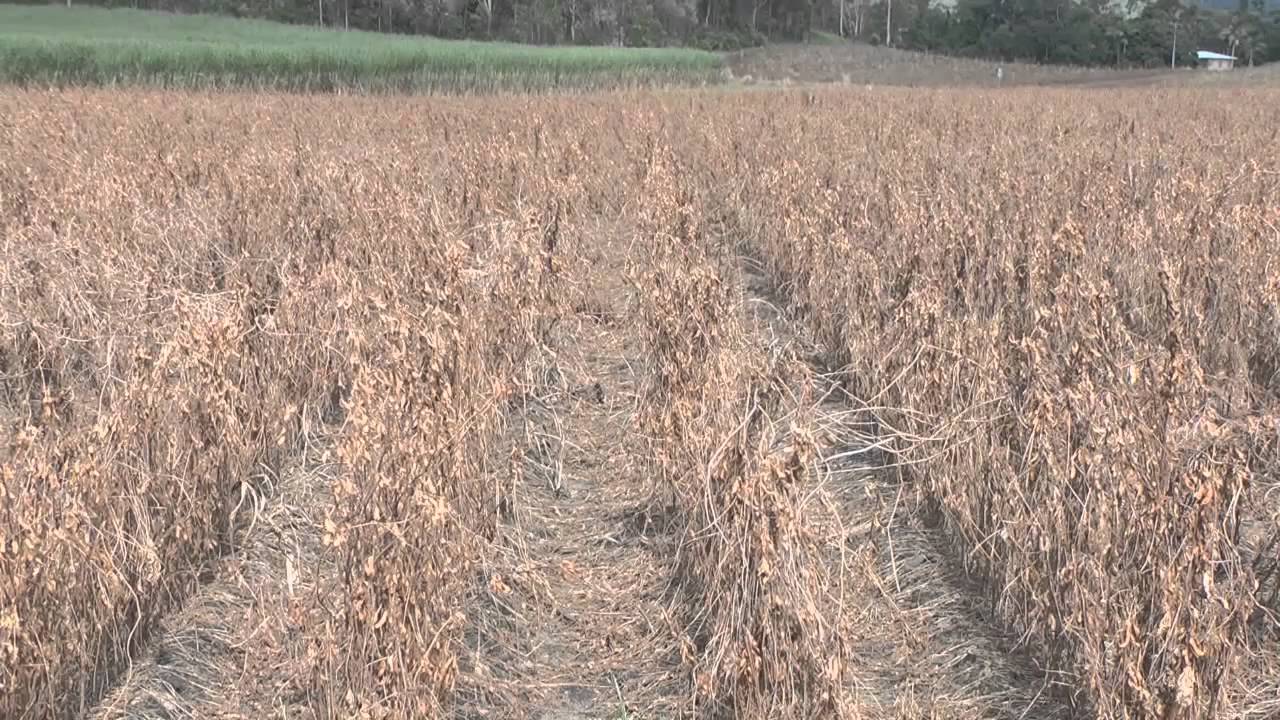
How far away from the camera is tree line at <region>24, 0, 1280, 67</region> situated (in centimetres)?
5269

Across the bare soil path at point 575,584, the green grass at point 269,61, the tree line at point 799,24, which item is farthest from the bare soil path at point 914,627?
the tree line at point 799,24

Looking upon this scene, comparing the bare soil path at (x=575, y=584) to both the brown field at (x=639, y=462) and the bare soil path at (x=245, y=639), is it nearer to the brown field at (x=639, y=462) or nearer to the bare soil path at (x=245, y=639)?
the brown field at (x=639, y=462)

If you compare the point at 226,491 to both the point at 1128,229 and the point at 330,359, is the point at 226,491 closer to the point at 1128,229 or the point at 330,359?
the point at 330,359

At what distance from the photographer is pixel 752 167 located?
7.73 meters

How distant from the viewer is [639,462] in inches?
136

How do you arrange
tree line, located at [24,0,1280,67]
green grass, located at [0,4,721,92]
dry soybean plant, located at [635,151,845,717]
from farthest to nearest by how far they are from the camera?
1. tree line, located at [24,0,1280,67]
2. green grass, located at [0,4,721,92]
3. dry soybean plant, located at [635,151,845,717]

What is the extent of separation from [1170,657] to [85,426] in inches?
119

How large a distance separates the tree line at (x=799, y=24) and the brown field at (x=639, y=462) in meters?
50.2

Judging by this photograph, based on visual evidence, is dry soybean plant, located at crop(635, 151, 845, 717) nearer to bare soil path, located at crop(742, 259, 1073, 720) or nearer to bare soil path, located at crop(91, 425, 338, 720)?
bare soil path, located at crop(742, 259, 1073, 720)

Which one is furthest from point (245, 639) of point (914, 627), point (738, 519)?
point (914, 627)

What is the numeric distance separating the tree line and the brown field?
165 feet

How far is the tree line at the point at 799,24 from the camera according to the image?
52.7 m

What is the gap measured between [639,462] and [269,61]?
26444 millimetres

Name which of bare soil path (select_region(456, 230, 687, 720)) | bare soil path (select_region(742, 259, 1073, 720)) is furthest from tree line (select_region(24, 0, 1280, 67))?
bare soil path (select_region(742, 259, 1073, 720))
